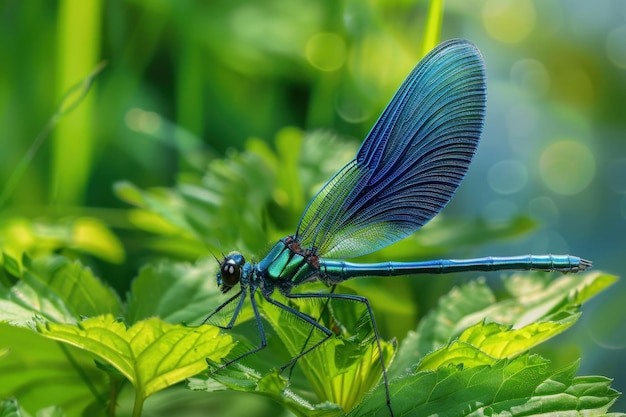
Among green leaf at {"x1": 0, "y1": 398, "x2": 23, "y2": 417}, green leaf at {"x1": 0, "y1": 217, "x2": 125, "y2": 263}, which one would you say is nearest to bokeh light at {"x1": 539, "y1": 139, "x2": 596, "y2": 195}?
green leaf at {"x1": 0, "y1": 217, "x2": 125, "y2": 263}

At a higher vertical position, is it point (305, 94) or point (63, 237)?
point (305, 94)

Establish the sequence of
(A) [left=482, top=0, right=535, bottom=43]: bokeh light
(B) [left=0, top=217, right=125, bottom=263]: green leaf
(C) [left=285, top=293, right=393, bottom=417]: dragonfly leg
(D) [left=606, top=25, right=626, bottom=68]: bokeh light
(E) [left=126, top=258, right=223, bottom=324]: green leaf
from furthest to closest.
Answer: (A) [left=482, top=0, right=535, bottom=43]: bokeh light
(D) [left=606, top=25, right=626, bottom=68]: bokeh light
(B) [left=0, top=217, right=125, bottom=263]: green leaf
(E) [left=126, top=258, right=223, bottom=324]: green leaf
(C) [left=285, top=293, right=393, bottom=417]: dragonfly leg

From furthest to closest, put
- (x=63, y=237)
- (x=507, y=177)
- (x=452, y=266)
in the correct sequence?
1. (x=507, y=177)
2. (x=63, y=237)
3. (x=452, y=266)

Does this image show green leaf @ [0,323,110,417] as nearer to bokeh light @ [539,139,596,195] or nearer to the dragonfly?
the dragonfly

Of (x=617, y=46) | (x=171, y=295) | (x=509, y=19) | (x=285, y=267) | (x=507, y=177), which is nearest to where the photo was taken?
(x=171, y=295)

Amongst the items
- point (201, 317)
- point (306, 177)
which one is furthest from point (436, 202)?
point (201, 317)

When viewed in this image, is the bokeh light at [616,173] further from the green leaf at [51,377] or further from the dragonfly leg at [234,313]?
the green leaf at [51,377]

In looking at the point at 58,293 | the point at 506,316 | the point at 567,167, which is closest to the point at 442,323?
the point at 506,316

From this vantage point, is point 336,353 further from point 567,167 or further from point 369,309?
point 567,167
